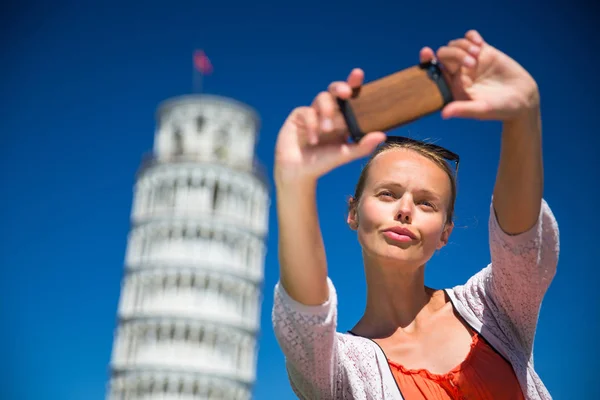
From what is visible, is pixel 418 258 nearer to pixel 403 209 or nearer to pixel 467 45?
pixel 403 209

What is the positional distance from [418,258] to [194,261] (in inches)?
1676

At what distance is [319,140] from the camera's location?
1.55m

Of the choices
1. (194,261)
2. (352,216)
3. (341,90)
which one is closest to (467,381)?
(352,216)

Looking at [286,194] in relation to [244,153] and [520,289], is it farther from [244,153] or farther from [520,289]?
[244,153]

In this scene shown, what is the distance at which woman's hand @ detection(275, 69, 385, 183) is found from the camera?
1.51 metres

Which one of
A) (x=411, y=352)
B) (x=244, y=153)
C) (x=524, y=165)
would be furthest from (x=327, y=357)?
(x=244, y=153)

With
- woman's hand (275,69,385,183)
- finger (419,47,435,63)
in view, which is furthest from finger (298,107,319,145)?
finger (419,47,435,63)

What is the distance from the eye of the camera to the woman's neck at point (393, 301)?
198 cm

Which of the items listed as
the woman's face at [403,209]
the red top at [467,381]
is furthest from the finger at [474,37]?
the red top at [467,381]

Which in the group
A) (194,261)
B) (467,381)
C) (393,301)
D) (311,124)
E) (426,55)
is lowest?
(467,381)

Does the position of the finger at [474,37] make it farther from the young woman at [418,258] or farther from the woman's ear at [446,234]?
the woman's ear at [446,234]

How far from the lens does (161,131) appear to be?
47688 mm

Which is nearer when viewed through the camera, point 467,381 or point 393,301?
point 467,381

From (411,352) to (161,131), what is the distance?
4676 cm
